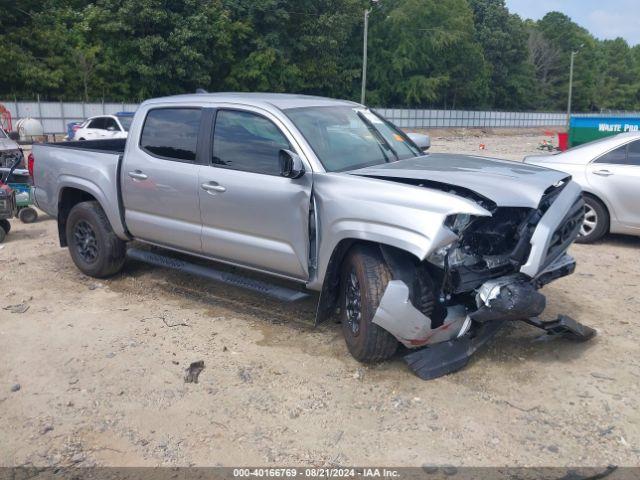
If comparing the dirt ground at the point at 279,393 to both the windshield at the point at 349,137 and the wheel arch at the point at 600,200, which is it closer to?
the windshield at the point at 349,137

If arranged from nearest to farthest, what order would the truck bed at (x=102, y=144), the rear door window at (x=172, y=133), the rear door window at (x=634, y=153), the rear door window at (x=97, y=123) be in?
the rear door window at (x=172, y=133)
the truck bed at (x=102, y=144)
the rear door window at (x=634, y=153)
the rear door window at (x=97, y=123)

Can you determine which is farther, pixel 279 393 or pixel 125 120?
pixel 125 120

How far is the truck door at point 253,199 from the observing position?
475 centimetres

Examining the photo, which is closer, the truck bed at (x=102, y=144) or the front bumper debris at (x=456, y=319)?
the front bumper debris at (x=456, y=319)

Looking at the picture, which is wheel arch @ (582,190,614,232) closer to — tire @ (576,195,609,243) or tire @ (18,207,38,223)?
tire @ (576,195,609,243)

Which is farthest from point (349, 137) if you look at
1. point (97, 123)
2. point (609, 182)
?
point (97, 123)

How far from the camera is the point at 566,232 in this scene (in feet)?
15.5

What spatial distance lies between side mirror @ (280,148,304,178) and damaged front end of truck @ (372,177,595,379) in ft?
2.90

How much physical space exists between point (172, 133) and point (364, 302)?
8.56 ft

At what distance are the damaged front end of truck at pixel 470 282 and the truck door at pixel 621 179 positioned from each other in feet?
12.1

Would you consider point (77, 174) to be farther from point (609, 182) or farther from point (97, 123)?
point (97, 123)

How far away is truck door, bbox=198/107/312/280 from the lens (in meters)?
4.75

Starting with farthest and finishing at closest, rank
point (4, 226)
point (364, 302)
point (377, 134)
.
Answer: point (4, 226) → point (377, 134) → point (364, 302)

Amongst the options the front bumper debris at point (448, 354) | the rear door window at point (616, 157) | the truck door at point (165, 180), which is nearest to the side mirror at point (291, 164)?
the truck door at point (165, 180)
